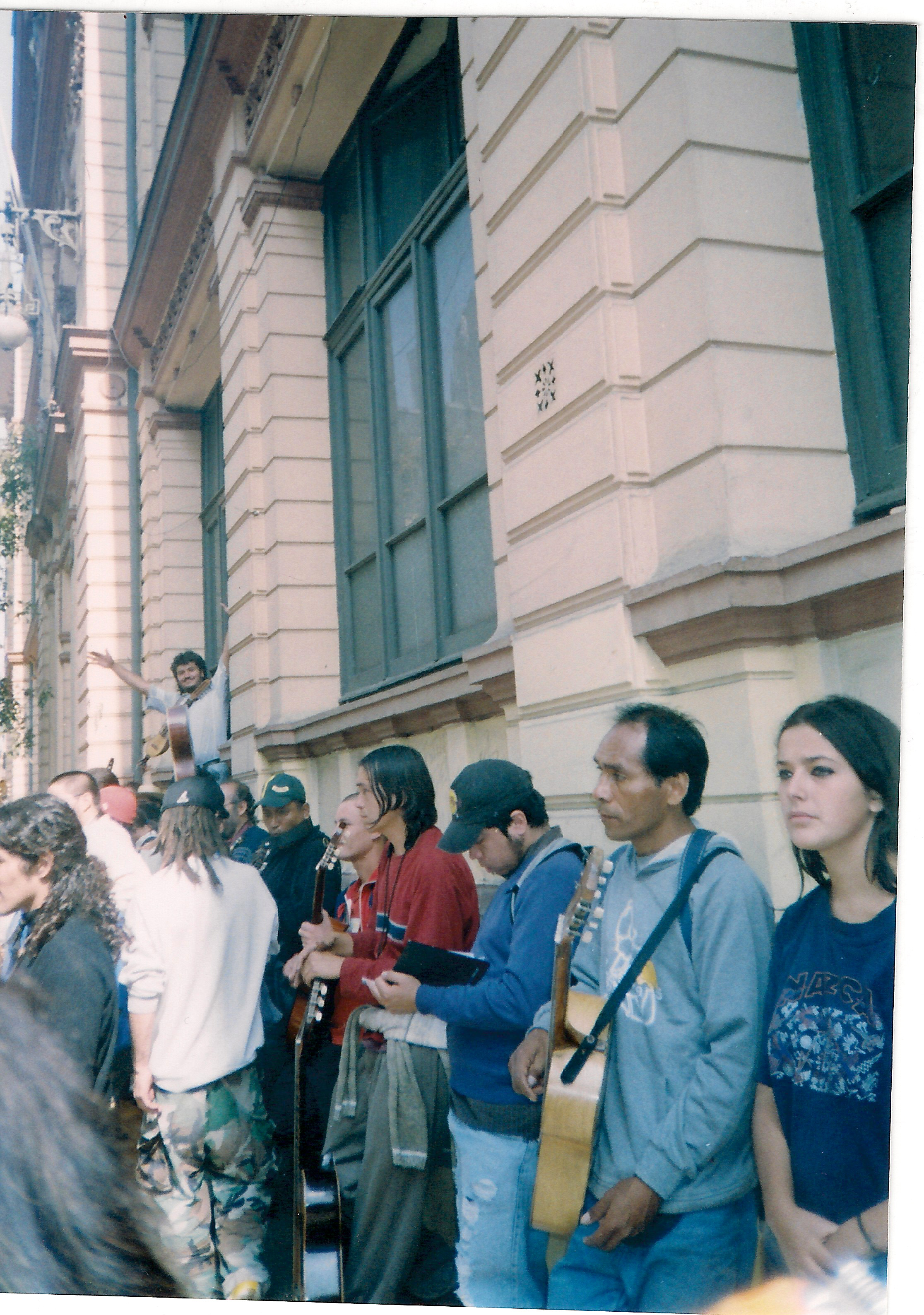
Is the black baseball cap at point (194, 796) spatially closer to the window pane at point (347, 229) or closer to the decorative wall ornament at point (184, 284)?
the window pane at point (347, 229)

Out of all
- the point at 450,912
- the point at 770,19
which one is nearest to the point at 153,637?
the point at 450,912

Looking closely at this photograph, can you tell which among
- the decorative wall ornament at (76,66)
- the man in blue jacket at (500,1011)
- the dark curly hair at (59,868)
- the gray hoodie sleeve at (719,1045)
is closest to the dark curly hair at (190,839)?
the dark curly hair at (59,868)

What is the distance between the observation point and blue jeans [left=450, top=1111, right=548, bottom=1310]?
2742 millimetres

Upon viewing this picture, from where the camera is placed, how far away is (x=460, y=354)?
16.9ft

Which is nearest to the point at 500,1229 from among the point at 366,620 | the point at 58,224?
the point at 366,620

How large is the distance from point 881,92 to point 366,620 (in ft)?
14.6

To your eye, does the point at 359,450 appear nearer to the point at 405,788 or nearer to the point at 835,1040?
the point at 405,788

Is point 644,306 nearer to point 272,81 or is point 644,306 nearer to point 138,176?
point 272,81

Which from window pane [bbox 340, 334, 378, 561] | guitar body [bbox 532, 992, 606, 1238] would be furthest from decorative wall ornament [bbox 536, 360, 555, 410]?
window pane [bbox 340, 334, 378, 561]

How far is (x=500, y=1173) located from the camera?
2.80m

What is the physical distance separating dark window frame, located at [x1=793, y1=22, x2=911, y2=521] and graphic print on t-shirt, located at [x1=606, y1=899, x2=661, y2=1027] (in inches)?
57.3

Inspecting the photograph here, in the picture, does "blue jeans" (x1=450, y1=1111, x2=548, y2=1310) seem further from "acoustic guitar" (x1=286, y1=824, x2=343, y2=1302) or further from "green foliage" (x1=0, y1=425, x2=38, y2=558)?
"green foliage" (x1=0, y1=425, x2=38, y2=558)

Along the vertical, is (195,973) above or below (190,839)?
below

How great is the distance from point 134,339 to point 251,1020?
9465 millimetres
